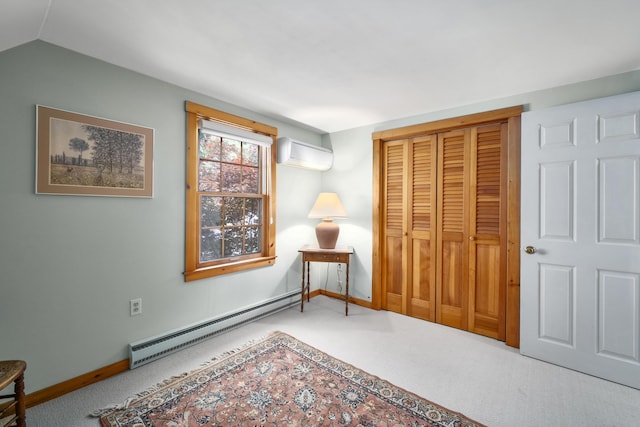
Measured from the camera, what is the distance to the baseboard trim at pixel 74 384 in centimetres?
181

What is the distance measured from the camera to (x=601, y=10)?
1.51m

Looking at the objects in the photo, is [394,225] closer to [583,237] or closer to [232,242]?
[583,237]

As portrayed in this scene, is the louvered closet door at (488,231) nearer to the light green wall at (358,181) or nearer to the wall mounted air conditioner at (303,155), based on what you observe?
the light green wall at (358,181)

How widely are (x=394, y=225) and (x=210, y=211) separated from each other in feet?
6.92

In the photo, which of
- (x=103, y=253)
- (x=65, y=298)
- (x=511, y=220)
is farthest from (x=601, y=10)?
(x=65, y=298)

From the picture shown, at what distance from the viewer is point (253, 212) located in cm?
330

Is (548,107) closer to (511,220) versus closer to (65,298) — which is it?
(511,220)

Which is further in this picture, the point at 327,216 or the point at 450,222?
the point at 327,216

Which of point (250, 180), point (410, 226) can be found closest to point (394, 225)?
point (410, 226)

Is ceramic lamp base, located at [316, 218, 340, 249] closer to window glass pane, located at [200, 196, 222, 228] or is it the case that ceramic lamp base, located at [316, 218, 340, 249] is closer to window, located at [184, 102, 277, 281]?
window, located at [184, 102, 277, 281]

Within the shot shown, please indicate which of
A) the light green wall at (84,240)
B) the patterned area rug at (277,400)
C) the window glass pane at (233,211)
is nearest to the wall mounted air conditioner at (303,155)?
the window glass pane at (233,211)

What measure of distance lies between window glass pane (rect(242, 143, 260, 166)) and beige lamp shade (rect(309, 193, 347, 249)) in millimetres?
915

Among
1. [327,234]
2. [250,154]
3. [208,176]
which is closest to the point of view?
[208,176]

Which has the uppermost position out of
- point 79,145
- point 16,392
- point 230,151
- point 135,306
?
point 230,151
